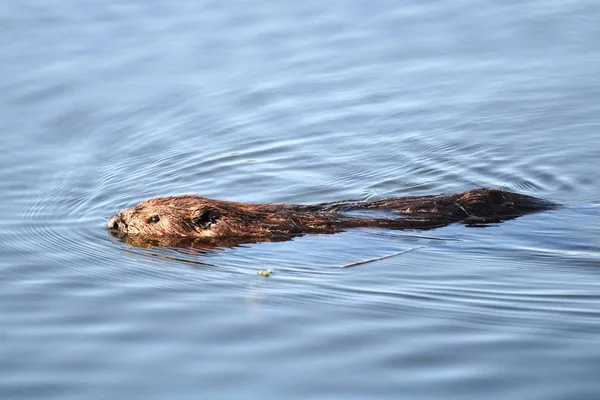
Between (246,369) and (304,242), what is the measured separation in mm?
2371

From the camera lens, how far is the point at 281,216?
7.97m

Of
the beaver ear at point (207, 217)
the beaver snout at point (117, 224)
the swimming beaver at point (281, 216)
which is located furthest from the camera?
the beaver snout at point (117, 224)

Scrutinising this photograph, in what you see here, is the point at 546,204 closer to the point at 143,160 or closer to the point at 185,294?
the point at 185,294

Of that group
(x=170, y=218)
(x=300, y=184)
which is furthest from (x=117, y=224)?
(x=300, y=184)

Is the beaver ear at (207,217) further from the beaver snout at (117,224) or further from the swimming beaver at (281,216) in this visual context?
the beaver snout at (117,224)

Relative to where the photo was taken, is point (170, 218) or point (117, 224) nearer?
point (170, 218)

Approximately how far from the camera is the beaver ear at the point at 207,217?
8125mm

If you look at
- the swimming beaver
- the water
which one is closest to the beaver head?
the swimming beaver

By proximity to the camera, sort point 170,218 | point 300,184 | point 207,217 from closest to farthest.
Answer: point 207,217
point 170,218
point 300,184

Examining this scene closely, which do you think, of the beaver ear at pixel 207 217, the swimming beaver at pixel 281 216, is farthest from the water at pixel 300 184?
the beaver ear at pixel 207 217

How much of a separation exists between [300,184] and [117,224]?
1.68 meters

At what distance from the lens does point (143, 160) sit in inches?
394

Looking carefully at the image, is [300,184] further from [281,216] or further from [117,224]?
[117,224]

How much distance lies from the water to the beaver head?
236mm
